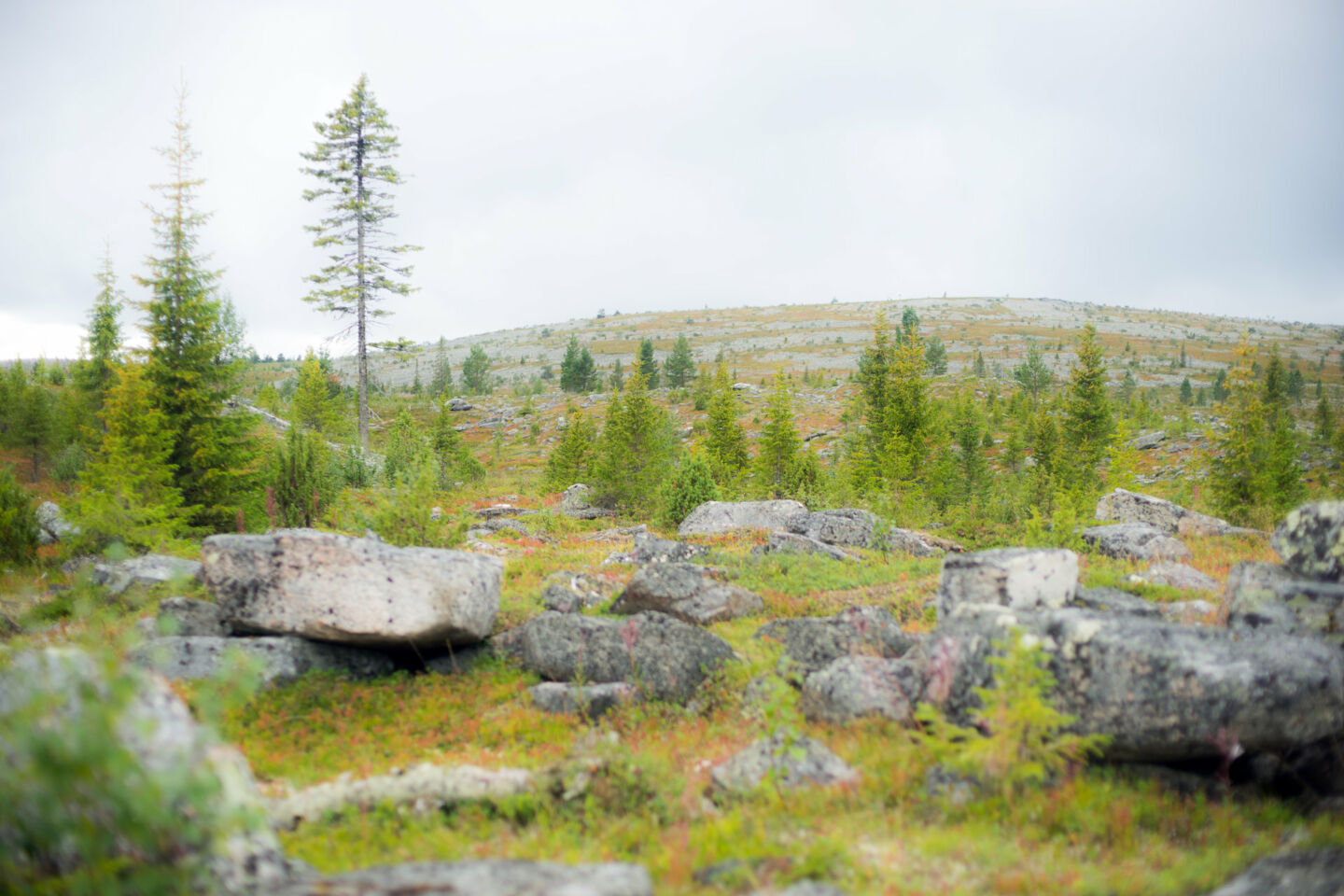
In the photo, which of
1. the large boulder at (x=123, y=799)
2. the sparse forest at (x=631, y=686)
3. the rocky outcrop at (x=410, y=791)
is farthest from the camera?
the rocky outcrop at (x=410, y=791)

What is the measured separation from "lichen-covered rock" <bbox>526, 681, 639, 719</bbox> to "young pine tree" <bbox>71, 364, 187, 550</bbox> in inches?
478

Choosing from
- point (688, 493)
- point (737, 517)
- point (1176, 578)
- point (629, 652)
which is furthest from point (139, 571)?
point (1176, 578)

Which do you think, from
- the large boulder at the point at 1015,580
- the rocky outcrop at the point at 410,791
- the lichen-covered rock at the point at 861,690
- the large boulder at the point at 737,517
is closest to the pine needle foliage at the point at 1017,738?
the lichen-covered rock at the point at 861,690

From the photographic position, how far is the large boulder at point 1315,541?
314 inches

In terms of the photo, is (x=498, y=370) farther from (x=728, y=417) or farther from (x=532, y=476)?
(x=728, y=417)

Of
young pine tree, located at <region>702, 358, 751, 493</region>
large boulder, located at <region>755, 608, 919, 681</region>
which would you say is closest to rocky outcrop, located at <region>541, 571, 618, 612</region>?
large boulder, located at <region>755, 608, 919, 681</region>

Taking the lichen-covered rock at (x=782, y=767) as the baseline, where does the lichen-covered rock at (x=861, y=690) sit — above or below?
above

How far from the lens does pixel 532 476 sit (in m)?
48.5

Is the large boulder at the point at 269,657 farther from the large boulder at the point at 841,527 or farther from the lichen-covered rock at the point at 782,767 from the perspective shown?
the large boulder at the point at 841,527

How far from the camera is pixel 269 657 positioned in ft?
28.2

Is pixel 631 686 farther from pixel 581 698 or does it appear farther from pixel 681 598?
pixel 681 598

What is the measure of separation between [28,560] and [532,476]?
33761mm

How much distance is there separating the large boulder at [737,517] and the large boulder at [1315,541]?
547 inches

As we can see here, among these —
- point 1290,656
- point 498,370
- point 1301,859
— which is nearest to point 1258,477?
point 1290,656
